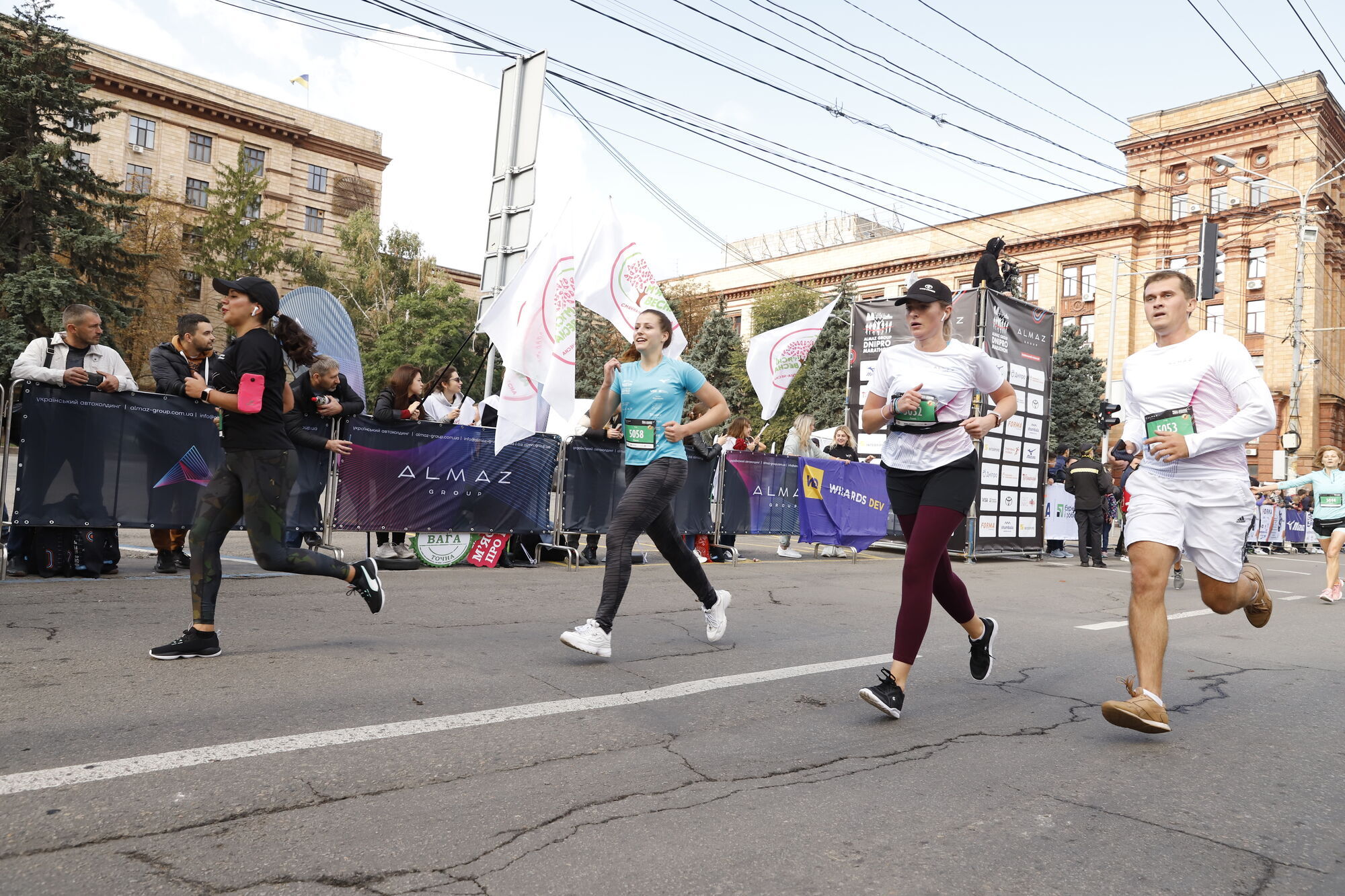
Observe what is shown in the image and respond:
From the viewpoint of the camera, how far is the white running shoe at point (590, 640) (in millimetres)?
5207

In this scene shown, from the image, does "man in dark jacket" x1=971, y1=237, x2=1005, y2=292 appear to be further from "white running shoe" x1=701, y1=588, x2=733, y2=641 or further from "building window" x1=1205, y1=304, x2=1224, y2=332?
"building window" x1=1205, y1=304, x2=1224, y2=332

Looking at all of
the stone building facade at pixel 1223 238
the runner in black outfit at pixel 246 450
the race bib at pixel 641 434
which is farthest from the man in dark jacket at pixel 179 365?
the stone building facade at pixel 1223 238

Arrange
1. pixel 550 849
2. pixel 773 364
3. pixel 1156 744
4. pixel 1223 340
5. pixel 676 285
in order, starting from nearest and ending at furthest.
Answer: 1. pixel 550 849
2. pixel 1156 744
3. pixel 1223 340
4. pixel 773 364
5. pixel 676 285

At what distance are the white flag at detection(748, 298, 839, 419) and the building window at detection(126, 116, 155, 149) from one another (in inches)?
1775

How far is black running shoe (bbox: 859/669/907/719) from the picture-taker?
4.23m

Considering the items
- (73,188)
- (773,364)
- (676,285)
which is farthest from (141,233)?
(773,364)

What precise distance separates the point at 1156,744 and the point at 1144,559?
0.75 m

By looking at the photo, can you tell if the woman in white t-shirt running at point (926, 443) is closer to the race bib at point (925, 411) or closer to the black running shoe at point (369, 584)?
the race bib at point (925, 411)

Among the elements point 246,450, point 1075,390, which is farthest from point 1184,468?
point 1075,390

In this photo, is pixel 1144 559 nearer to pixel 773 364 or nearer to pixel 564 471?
pixel 564 471

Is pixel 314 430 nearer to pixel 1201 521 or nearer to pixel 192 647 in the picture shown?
pixel 192 647

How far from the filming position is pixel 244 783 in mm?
3084

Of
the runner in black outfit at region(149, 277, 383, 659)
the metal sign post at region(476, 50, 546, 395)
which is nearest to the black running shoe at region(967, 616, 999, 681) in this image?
the runner in black outfit at region(149, 277, 383, 659)

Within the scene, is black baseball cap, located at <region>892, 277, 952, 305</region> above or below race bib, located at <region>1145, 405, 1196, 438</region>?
above
